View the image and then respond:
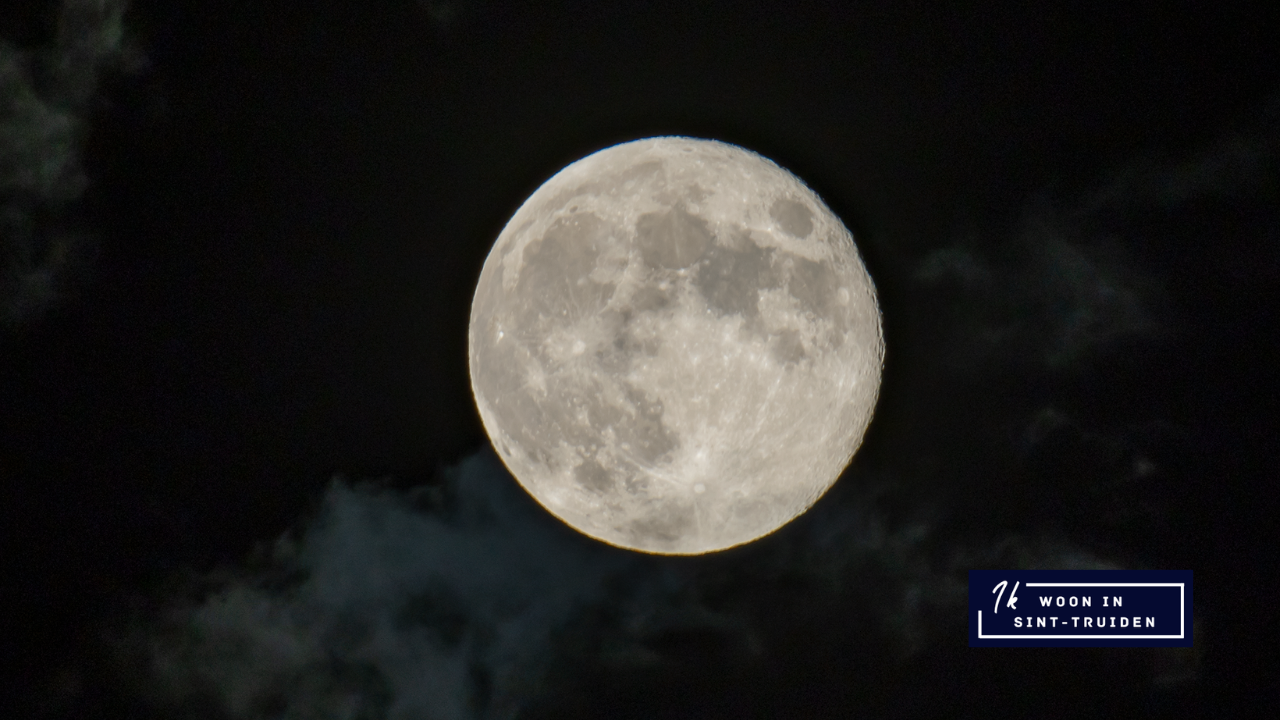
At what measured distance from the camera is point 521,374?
8234 mm

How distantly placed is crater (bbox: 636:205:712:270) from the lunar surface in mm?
17

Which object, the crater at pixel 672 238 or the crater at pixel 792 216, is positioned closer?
the crater at pixel 672 238

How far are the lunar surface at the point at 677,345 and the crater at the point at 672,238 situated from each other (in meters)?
0.02

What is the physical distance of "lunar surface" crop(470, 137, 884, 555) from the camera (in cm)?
753

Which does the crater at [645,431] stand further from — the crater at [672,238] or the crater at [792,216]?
the crater at [792,216]

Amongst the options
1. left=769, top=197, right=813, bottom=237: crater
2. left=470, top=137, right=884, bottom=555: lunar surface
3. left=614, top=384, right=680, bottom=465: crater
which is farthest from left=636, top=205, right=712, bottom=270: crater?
left=614, top=384, right=680, bottom=465: crater

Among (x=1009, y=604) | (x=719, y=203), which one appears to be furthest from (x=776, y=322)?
(x=1009, y=604)

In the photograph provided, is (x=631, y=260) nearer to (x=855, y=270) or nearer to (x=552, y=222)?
(x=552, y=222)

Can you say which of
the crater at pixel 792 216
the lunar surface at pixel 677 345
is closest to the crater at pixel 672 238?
the lunar surface at pixel 677 345

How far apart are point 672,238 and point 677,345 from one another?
1.23 m

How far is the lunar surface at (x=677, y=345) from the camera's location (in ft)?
24.7

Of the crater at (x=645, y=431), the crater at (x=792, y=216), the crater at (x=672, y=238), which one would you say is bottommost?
the crater at (x=645, y=431)

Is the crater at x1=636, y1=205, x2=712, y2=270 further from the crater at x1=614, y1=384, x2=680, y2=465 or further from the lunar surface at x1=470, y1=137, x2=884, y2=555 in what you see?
the crater at x1=614, y1=384, x2=680, y2=465

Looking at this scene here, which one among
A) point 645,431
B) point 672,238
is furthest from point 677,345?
point 672,238
